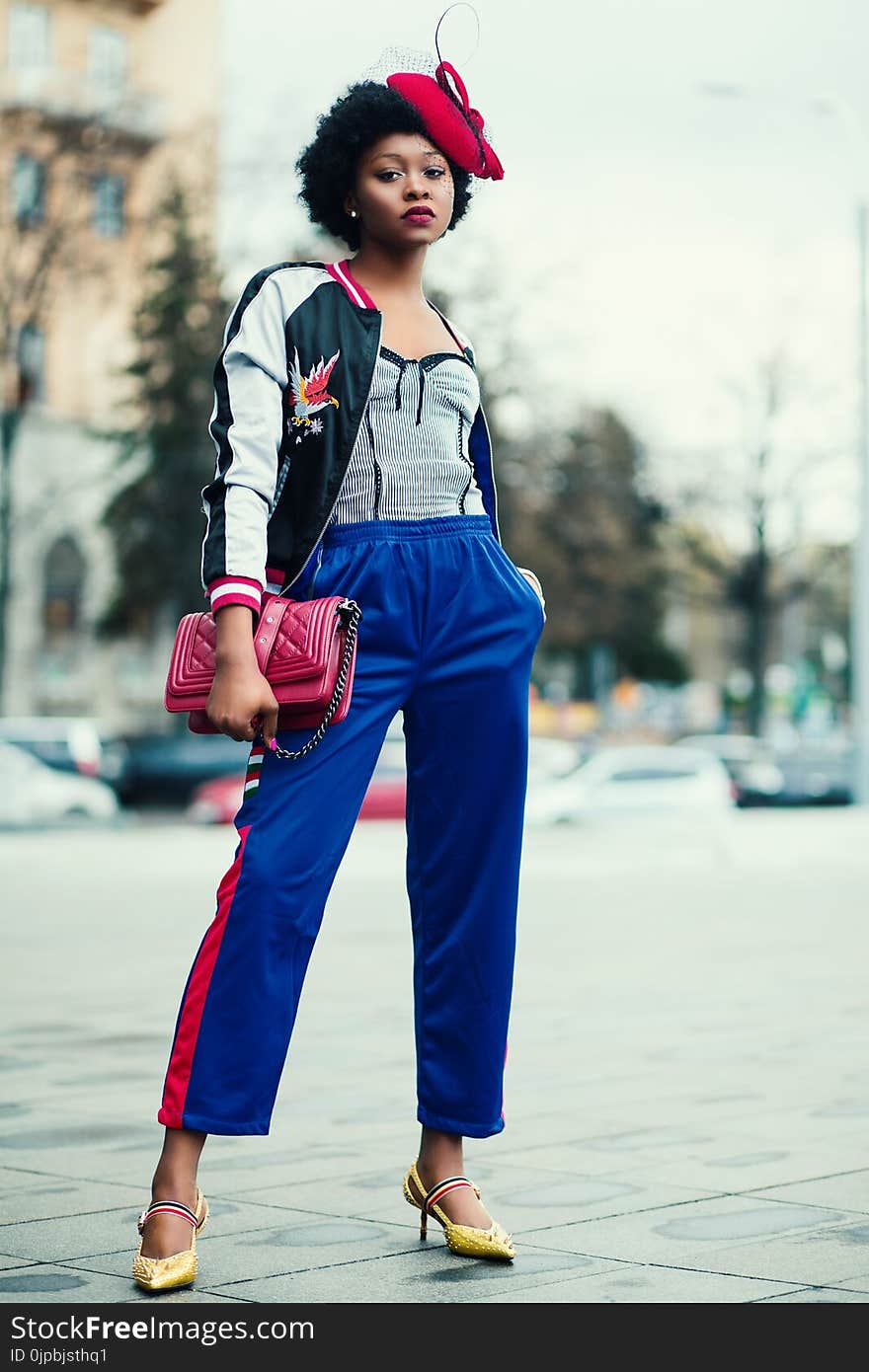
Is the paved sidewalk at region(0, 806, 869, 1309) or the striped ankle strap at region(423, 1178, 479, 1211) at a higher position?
the striped ankle strap at region(423, 1178, 479, 1211)

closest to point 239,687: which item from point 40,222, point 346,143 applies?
point 346,143

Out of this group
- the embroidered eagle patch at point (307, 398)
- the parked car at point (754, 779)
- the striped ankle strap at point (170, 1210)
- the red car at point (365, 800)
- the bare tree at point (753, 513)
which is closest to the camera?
the striped ankle strap at point (170, 1210)

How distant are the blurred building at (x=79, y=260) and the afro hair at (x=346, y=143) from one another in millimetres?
32681

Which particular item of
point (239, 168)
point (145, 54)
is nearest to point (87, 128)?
point (239, 168)

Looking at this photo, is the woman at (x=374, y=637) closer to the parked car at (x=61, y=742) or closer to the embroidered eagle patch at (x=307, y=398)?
the embroidered eagle patch at (x=307, y=398)

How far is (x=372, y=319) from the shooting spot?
350cm

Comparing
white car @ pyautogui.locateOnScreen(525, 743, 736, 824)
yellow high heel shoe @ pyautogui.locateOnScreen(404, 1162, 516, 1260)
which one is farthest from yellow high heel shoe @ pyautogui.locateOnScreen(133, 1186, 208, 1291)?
white car @ pyautogui.locateOnScreen(525, 743, 736, 824)

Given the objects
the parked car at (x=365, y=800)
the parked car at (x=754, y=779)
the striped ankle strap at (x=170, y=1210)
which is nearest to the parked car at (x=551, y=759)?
the parked car at (x=365, y=800)

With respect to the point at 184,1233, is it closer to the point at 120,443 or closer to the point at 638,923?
the point at 638,923

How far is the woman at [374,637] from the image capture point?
128 inches

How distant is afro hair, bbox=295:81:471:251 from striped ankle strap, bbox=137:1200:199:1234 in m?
1.70

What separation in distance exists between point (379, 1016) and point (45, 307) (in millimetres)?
31053

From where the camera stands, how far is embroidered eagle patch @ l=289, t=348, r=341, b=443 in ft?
11.3

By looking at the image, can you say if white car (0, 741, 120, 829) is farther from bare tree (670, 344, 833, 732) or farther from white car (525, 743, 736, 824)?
bare tree (670, 344, 833, 732)
